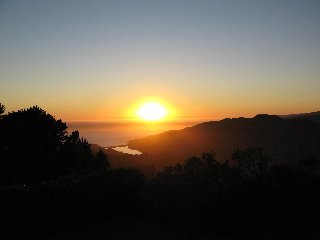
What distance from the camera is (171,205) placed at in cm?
1330

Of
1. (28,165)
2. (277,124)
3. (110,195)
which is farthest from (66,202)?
(277,124)

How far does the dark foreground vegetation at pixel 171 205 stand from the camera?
12.2m

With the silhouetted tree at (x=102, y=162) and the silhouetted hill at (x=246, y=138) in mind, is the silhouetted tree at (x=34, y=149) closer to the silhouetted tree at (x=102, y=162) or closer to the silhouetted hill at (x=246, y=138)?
the silhouetted tree at (x=102, y=162)

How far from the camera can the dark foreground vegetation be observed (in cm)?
1216

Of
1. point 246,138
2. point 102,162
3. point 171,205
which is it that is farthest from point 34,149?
point 246,138

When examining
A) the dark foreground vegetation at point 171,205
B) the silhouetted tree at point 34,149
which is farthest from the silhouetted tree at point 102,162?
the dark foreground vegetation at point 171,205

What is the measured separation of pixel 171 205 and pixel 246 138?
9689 cm

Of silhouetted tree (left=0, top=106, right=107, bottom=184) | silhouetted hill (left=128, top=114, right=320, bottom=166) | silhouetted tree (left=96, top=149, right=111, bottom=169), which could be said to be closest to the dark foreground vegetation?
silhouetted tree (left=0, top=106, right=107, bottom=184)

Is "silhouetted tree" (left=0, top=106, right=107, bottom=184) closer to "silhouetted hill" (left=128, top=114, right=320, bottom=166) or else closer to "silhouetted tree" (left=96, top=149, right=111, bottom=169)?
"silhouetted tree" (left=96, top=149, right=111, bottom=169)

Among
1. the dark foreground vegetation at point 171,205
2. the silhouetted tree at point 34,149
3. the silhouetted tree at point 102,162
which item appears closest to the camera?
the dark foreground vegetation at point 171,205

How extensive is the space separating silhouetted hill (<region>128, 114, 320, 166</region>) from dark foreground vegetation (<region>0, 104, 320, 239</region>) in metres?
67.2

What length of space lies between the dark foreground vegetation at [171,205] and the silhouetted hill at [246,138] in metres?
67.2

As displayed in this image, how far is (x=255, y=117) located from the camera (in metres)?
124

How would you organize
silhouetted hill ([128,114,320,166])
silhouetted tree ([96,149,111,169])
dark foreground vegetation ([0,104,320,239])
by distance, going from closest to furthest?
dark foreground vegetation ([0,104,320,239]) < silhouetted tree ([96,149,111,169]) < silhouetted hill ([128,114,320,166])
